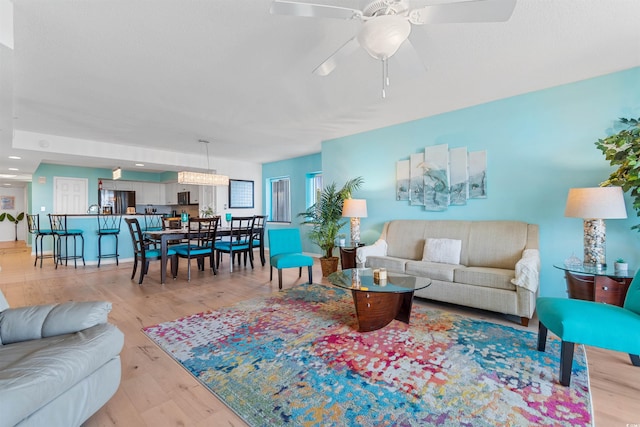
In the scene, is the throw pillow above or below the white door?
below

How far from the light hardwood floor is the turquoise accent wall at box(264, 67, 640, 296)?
1.19 metres

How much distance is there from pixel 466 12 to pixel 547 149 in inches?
104

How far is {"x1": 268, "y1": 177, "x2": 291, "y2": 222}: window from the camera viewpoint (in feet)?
25.6

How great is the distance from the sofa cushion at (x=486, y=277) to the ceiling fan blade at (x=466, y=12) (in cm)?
237

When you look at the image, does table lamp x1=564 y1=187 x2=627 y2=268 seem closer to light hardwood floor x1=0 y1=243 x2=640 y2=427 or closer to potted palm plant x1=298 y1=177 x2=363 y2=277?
light hardwood floor x1=0 y1=243 x2=640 y2=427

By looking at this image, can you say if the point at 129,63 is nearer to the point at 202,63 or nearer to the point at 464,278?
the point at 202,63

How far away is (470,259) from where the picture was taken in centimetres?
365

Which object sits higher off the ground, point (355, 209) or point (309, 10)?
point (309, 10)

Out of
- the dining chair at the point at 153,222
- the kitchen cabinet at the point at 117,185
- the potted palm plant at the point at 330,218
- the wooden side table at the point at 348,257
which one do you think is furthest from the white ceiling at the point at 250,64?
the kitchen cabinet at the point at 117,185

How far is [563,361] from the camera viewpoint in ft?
6.05

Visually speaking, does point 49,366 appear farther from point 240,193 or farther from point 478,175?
point 240,193

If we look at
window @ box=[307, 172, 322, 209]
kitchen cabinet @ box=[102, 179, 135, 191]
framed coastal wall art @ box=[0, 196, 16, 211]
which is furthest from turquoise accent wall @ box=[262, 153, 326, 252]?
framed coastal wall art @ box=[0, 196, 16, 211]

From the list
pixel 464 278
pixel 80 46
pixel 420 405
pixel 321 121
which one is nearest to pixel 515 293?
pixel 464 278

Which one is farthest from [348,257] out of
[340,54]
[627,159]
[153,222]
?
[153,222]
